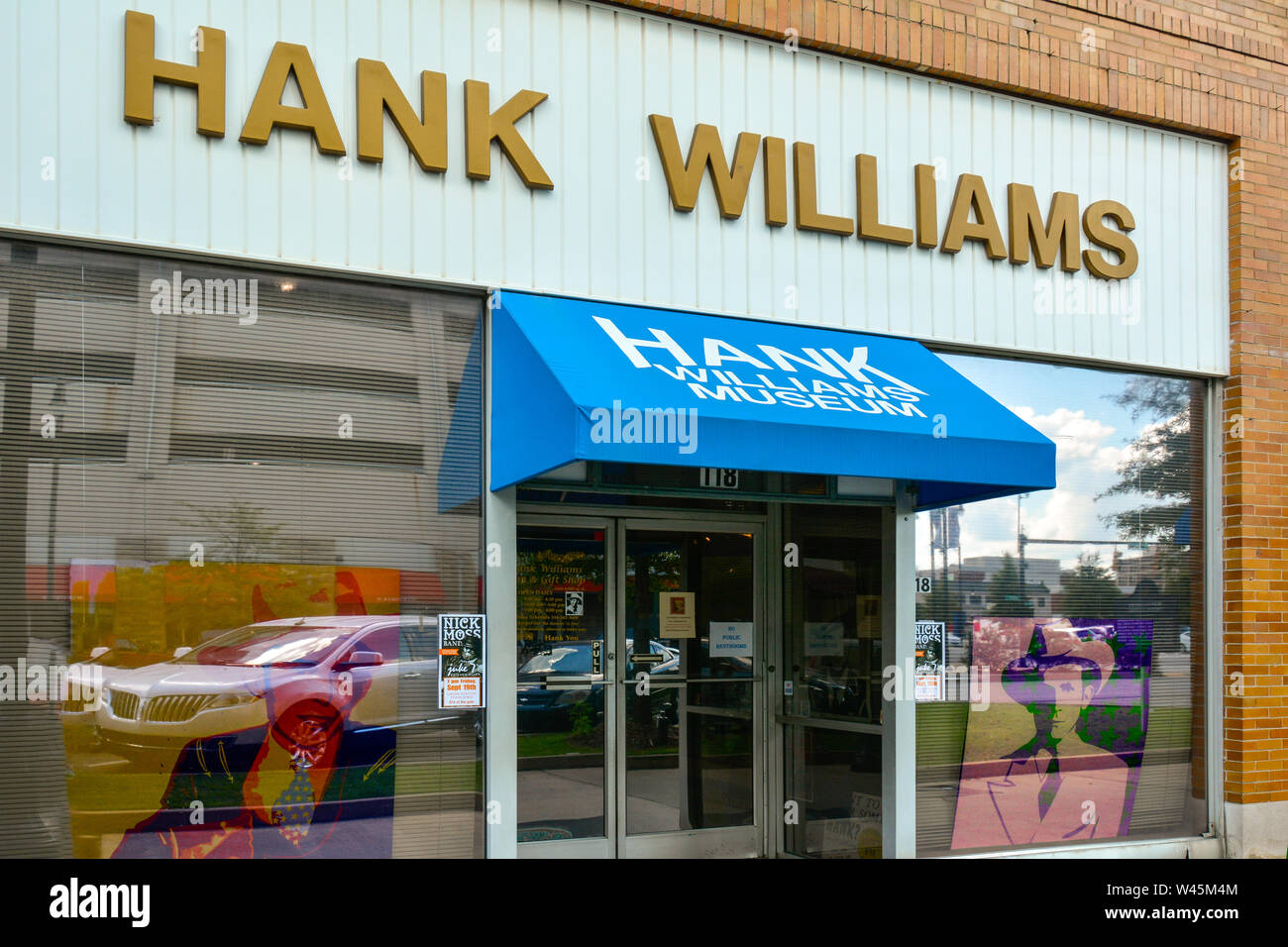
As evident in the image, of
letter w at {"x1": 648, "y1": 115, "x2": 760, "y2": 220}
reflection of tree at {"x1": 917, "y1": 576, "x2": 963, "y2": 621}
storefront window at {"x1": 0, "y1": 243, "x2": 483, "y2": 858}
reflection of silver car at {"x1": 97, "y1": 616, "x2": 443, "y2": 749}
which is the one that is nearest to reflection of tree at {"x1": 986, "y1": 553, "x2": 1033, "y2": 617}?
reflection of tree at {"x1": 917, "y1": 576, "x2": 963, "y2": 621}

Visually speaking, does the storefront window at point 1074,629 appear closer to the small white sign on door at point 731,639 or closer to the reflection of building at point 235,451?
the small white sign on door at point 731,639

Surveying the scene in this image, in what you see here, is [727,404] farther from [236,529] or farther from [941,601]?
[941,601]

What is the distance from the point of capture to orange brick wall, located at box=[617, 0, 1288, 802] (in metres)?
8.23

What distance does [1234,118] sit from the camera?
9156 millimetres

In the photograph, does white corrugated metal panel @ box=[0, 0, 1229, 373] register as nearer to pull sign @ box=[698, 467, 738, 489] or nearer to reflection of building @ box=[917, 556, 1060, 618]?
pull sign @ box=[698, 467, 738, 489]

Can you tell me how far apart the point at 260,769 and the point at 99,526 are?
55.9 inches

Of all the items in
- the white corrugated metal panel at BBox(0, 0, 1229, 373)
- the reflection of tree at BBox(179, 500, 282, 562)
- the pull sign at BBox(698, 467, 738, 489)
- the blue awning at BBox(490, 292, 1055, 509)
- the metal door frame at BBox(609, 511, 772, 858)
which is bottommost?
the metal door frame at BBox(609, 511, 772, 858)

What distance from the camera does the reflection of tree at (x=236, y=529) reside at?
581cm

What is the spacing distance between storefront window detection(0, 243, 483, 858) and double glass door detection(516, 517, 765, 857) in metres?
1.34

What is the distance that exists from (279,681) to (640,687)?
114 inches

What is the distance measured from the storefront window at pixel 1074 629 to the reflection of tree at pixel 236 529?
4293mm

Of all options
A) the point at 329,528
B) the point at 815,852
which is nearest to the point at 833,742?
the point at 815,852

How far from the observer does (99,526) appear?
18.3 feet

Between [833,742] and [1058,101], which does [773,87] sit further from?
[833,742]
